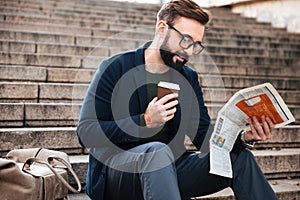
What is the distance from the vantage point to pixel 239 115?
2.26 meters

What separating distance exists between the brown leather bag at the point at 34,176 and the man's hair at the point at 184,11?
37.1 inches

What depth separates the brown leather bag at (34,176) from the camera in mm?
1756

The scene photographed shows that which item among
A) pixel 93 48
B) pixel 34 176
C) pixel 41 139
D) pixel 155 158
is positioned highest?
pixel 93 48

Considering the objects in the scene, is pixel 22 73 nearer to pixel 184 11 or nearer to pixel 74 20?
pixel 184 11

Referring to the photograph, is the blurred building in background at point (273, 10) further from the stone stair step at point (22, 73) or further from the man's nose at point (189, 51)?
the man's nose at point (189, 51)

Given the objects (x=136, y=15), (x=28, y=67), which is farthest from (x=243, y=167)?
(x=136, y=15)

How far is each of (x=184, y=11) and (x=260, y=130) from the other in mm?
744

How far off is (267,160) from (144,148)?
1648 mm

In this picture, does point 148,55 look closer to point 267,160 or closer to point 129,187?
point 129,187

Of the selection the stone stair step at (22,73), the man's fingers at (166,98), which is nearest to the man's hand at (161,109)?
the man's fingers at (166,98)

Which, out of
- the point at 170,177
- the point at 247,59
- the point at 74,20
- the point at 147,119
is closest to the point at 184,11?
the point at 147,119

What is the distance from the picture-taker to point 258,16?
9.95 meters

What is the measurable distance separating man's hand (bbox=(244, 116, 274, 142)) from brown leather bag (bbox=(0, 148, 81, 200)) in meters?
0.94

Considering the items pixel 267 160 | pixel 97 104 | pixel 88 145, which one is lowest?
pixel 267 160
